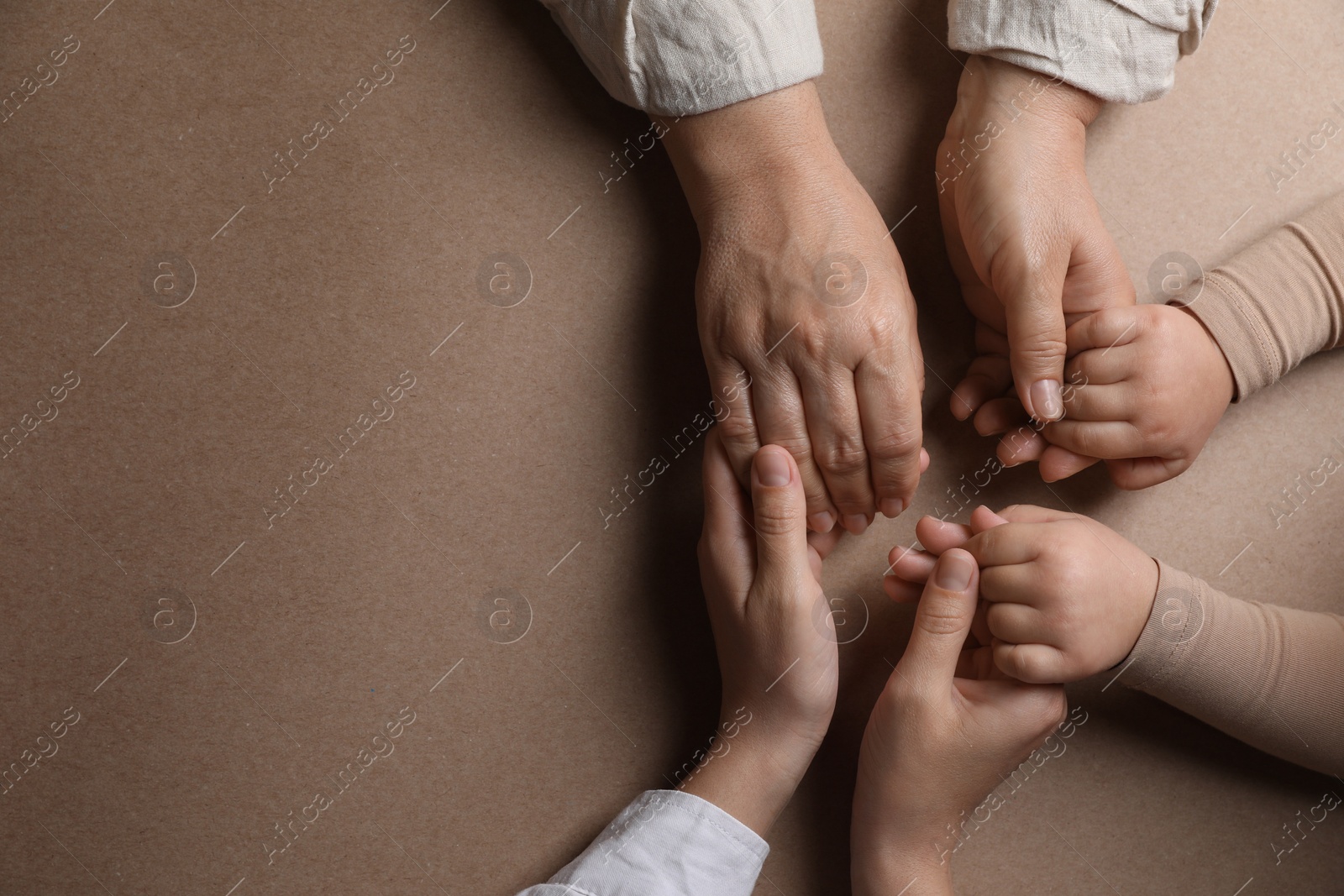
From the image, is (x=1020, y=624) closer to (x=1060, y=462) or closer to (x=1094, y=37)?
(x=1060, y=462)

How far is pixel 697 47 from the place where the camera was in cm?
80

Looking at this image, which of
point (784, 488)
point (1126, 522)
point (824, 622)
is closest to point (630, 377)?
point (784, 488)

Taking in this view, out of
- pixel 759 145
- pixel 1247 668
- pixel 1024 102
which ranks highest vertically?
pixel 759 145

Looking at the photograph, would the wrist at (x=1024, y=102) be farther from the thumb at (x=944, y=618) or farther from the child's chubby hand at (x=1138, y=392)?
the thumb at (x=944, y=618)

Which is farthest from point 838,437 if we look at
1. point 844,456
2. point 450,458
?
point 450,458

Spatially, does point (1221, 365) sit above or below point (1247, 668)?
above

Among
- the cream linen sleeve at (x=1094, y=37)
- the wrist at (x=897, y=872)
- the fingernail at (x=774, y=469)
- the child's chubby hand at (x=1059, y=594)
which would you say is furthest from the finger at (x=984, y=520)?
the cream linen sleeve at (x=1094, y=37)

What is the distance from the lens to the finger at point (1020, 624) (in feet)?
2.75

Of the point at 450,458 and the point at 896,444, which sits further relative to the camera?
the point at 450,458

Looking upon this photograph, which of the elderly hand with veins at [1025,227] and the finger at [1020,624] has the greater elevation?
the elderly hand with veins at [1025,227]

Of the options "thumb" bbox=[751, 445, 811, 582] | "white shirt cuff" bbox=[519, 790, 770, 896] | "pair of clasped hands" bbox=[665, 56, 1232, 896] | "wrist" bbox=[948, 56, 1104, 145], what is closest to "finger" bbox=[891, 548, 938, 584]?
"pair of clasped hands" bbox=[665, 56, 1232, 896]

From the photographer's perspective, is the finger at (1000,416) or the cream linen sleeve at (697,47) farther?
the finger at (1000,416)

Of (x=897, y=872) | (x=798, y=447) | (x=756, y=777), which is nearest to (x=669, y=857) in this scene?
(x=756, y=777)

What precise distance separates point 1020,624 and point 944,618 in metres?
0.08
